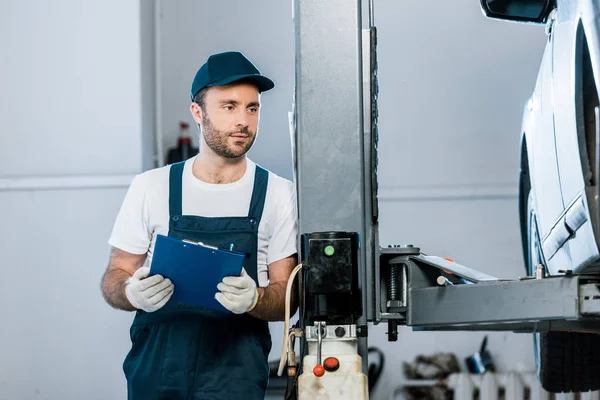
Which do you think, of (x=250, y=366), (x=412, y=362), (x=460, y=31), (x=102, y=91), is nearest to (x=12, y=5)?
(x=102, y=91)

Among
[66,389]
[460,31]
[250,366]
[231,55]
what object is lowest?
[66,389]

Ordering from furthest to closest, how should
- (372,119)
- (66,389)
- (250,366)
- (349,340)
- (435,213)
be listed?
1. (435,213)
2. (66,389)
3. (250,366)
4. (372,119)
5. (349,340)

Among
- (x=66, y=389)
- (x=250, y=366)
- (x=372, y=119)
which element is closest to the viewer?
(x=372, y=119)

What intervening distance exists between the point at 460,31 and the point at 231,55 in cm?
355

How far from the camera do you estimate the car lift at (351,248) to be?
2285 mm

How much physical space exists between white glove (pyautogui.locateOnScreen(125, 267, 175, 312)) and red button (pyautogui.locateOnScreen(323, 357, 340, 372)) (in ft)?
1.69

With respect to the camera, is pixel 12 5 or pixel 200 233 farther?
pixel 12 5

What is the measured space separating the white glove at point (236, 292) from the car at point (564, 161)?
0.81 meters

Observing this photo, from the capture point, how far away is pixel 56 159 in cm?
577

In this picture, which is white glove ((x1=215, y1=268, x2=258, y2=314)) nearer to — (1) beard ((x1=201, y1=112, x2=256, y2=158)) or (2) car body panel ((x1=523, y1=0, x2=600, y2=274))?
(1) beard ((x1=201, y1=112, x2=256, y2=158))

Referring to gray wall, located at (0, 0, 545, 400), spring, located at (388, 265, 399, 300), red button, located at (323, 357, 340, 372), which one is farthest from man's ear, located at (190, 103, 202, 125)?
gray wall, located at (0, 0, 545, 400)

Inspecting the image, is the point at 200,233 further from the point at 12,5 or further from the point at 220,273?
the point at 12,5

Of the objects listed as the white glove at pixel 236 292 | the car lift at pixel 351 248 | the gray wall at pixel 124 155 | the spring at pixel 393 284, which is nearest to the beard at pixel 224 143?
the car lift at pixel 351 248

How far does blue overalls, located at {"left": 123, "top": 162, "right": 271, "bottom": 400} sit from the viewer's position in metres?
2.72
